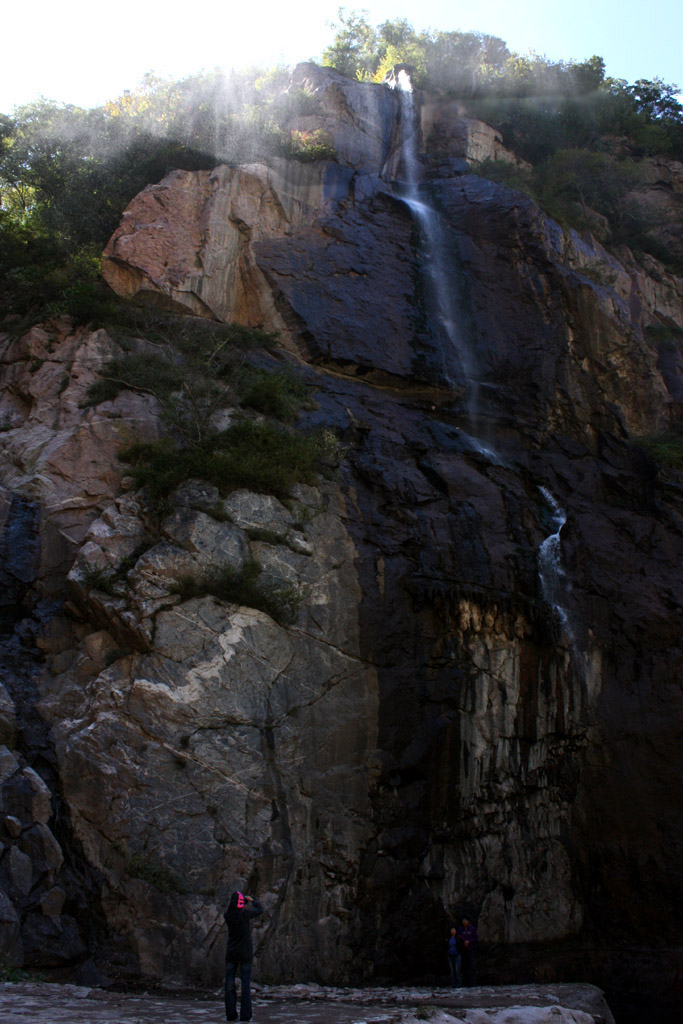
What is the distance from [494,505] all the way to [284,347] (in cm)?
727

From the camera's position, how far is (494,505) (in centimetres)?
1859

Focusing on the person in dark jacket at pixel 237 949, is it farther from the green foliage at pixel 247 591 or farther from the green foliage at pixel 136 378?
the green foliage at pixel 136 378

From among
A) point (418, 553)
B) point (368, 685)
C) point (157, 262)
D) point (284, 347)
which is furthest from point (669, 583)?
point (157, 262)

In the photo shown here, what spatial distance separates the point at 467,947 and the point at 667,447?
1455cm

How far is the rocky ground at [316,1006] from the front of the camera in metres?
7.71

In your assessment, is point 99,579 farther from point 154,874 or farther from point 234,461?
point 154,874

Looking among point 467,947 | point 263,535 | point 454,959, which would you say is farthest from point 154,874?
point 263,535

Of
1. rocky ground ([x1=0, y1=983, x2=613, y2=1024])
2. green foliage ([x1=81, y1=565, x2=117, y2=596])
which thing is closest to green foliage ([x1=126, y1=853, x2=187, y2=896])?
rocky ground ([x1=0, y1=983, x2=613, y2=1024])

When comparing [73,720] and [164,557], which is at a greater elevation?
[164,557]


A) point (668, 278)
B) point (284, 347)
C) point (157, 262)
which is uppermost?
point (668, 278)

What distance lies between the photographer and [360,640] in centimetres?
1475

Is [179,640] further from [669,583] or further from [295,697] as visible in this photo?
[669,583]

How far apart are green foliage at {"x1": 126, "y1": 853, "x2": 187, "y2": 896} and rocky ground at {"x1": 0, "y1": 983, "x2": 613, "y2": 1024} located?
1.39 m

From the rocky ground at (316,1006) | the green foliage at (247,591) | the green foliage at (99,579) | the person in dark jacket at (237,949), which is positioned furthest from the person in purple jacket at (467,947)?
the green foliage at (99,579)
